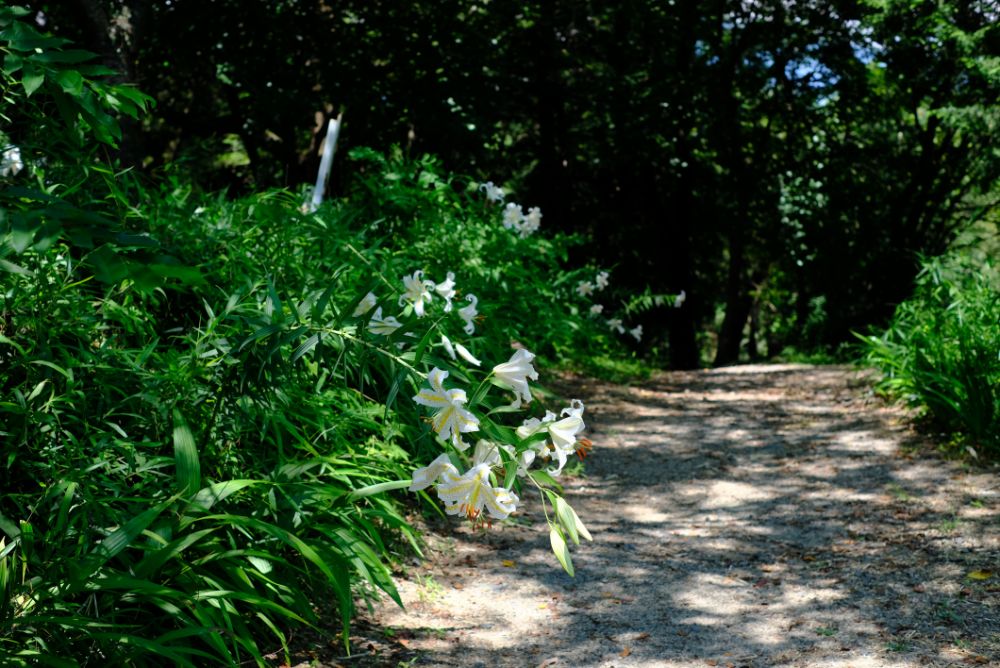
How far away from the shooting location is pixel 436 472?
1.95 metres

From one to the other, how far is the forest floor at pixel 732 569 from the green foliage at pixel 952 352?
254 mm

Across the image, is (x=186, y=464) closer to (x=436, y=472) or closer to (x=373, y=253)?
(x=436, y=472)

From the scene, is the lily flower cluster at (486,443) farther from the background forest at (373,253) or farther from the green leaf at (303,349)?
the green leaf at (303,349)

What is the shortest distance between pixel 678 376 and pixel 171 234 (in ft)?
19.8

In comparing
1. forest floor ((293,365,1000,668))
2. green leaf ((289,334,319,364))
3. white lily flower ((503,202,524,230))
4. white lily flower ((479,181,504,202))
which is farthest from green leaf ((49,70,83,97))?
white lily flower ((479,181,504,202))

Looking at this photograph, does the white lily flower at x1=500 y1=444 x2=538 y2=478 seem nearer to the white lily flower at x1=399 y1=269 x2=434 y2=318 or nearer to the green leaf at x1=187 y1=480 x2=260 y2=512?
the green leaf at x1=187 y1=480 x2=260 y2=512

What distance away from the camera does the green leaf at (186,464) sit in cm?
234

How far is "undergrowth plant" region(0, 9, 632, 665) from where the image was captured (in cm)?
195

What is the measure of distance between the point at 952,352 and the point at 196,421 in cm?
434

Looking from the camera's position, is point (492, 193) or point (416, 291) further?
point (492, 193)

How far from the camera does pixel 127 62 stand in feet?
17.7

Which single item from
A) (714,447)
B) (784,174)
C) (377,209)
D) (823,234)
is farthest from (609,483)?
(823,234)

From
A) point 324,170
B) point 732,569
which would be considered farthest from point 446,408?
point 324,170

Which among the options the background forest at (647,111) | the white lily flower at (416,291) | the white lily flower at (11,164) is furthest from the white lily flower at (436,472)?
the background forest at (647,111)
